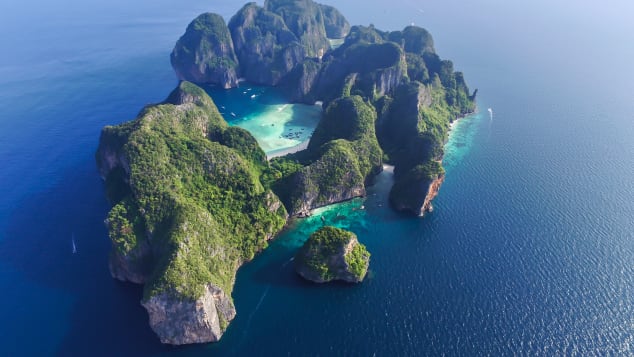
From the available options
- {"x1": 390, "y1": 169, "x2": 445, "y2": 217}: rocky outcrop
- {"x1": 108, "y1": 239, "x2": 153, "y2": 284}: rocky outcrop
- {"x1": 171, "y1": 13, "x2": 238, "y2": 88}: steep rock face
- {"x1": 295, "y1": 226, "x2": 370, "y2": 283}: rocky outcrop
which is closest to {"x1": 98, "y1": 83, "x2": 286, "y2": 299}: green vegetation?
{"x1": 108, "y1": 239, "x2": 153, "y2": 284}: rocky outcrop

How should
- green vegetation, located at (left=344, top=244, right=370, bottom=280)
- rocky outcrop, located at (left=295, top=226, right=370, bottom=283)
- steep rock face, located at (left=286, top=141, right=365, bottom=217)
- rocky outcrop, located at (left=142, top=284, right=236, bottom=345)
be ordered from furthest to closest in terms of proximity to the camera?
steep rock face, located at (left=286, top=141, right=365, bottom=217) → green vegetation, located at (left=344, top=244, right=370, bottom=280) → rocky outcrop, located at (left=295, top=226, right=370, bottom=283) → rocky outcrop, located at (left=142, top=284, right=236, bottom=345)

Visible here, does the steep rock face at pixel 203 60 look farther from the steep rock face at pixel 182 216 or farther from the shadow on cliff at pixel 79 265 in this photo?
the shadow on cliff at pixel 79 265

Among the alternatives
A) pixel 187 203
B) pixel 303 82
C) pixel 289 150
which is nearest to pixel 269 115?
pixel 303 82

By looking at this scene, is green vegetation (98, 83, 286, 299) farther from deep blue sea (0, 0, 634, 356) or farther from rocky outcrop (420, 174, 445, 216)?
rocky outcrop (420, 174, 445, 216)

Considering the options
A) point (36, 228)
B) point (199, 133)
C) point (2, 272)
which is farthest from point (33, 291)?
point (199, 133)

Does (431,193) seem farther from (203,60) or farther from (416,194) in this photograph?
(203,60)

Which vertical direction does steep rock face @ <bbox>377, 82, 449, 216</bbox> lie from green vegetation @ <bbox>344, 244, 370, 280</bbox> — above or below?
above

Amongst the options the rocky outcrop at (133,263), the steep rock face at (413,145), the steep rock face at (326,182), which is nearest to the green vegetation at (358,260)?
the steep rock face at (326,182)
